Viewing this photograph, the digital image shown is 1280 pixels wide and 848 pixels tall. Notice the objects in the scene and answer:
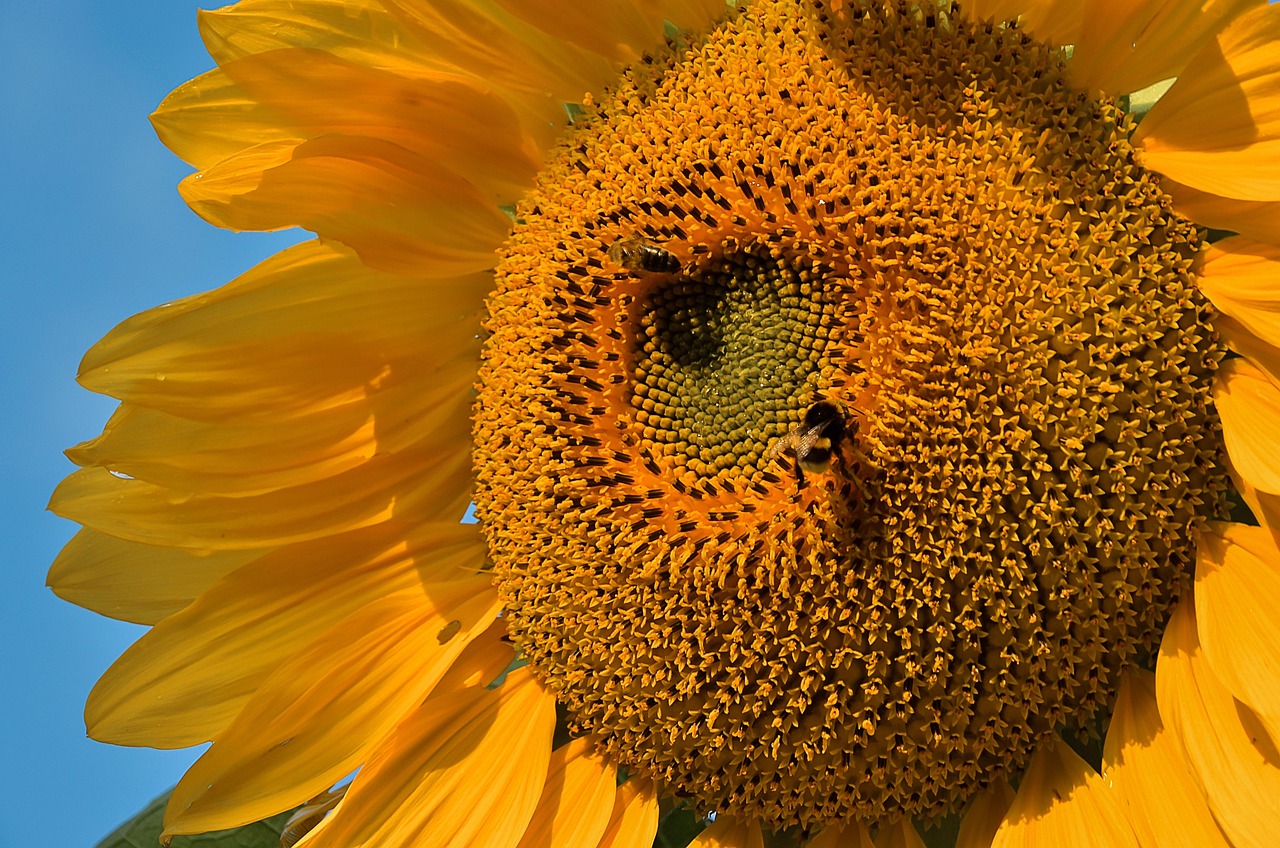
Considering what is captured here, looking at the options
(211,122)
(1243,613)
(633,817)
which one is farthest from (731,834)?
(211,122)

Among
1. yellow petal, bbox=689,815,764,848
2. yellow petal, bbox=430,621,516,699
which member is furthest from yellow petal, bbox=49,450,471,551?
yellow petal, bbox=689,815,764,848

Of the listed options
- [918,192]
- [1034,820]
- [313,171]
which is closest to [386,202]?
[313,171]

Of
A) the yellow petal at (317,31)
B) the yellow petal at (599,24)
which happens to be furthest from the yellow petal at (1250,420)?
the yellow petal at (317,31)

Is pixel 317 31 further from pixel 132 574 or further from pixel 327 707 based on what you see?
pixel 327 707

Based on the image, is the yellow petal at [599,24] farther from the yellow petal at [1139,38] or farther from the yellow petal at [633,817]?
the yellow petal at [633,817]

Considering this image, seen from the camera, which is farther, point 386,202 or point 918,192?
point 386,202

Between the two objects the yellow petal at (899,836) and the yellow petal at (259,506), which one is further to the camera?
the yellow petal at (259,506)

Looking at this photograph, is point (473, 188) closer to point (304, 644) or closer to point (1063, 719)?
point (304, 644)

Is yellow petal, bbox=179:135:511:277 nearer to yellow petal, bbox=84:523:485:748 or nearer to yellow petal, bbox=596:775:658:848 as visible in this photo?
yellow petal, bbox=84:523:485:748
